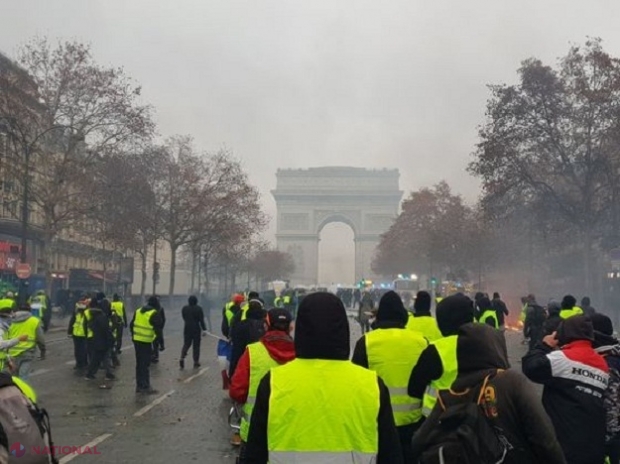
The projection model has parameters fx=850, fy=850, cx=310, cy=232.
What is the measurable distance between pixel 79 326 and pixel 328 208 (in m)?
127

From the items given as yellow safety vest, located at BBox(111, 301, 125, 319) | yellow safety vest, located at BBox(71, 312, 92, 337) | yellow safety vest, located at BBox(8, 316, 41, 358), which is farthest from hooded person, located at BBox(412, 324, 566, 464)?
yellow safety vest, located at BBox(111, 301, 125, 319)

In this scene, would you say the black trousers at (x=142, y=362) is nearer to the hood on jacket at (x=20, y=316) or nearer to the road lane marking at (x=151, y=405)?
the road lane marking at (x=151, y=405)

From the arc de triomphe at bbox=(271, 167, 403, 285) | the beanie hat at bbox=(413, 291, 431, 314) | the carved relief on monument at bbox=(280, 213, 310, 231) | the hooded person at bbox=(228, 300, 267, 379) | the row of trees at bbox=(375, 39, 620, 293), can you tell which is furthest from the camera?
the carved relief on monument at bbox=(280, 213, 310, 231)

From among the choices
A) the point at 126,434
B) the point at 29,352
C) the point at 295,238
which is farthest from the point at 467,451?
the point at 295,238

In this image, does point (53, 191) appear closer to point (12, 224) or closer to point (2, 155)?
point (2, 155)

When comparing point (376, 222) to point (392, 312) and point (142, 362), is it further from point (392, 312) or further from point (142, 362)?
point (392, 312)

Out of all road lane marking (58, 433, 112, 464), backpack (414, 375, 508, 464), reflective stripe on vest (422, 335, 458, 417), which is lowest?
road lane marking (58, 433, 112, 464)

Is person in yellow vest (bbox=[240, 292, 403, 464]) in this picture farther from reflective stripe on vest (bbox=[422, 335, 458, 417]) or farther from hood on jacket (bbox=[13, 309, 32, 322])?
hood on jacket (bbox=[13, 309, 32, 322])

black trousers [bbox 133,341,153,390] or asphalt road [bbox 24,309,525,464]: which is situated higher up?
black trousers [bbox 133,341,153,390]

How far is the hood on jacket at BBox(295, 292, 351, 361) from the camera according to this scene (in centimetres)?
360

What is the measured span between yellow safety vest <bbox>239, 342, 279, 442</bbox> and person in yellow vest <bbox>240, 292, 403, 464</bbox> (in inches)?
96.8

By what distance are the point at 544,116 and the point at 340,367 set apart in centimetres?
3825

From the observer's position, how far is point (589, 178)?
39.5 metres

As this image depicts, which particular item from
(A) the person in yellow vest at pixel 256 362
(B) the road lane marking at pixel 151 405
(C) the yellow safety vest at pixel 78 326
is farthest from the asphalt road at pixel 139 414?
(A) the person in yellow vest at pixel 256 362
